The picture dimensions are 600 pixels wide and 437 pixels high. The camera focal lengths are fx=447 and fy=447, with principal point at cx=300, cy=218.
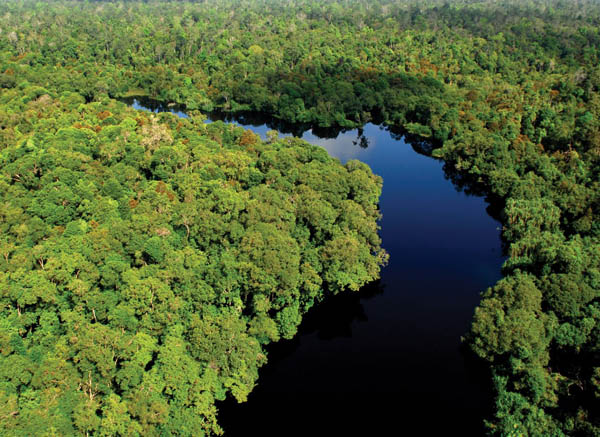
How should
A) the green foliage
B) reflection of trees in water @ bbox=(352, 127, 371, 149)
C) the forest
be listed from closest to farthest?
the green foliage, the forest, reflection of trees in water @ bbox=(352, 127, 371, 149)

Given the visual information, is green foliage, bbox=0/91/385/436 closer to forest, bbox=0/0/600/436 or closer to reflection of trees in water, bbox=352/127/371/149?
forest, bbox=0/0/600/436

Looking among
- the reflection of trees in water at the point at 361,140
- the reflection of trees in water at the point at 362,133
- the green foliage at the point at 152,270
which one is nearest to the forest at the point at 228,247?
the green foliage at the point at 152,270

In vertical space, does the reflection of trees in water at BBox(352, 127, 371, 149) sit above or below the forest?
below

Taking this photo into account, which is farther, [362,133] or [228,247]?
[362,133]

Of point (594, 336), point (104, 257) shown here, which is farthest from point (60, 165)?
point (594, 336)

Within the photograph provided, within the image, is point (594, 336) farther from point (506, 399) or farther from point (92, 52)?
point (92, 52)

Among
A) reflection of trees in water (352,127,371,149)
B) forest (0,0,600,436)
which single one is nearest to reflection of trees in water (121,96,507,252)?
reflection of trees in water (352,127,371,149)

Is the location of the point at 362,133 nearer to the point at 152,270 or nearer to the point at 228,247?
the point at 228,247

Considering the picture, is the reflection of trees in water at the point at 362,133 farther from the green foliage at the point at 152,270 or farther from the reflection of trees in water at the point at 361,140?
the green foliage at the point at 152,270

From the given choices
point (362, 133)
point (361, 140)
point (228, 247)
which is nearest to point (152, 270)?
point (228, 247)
